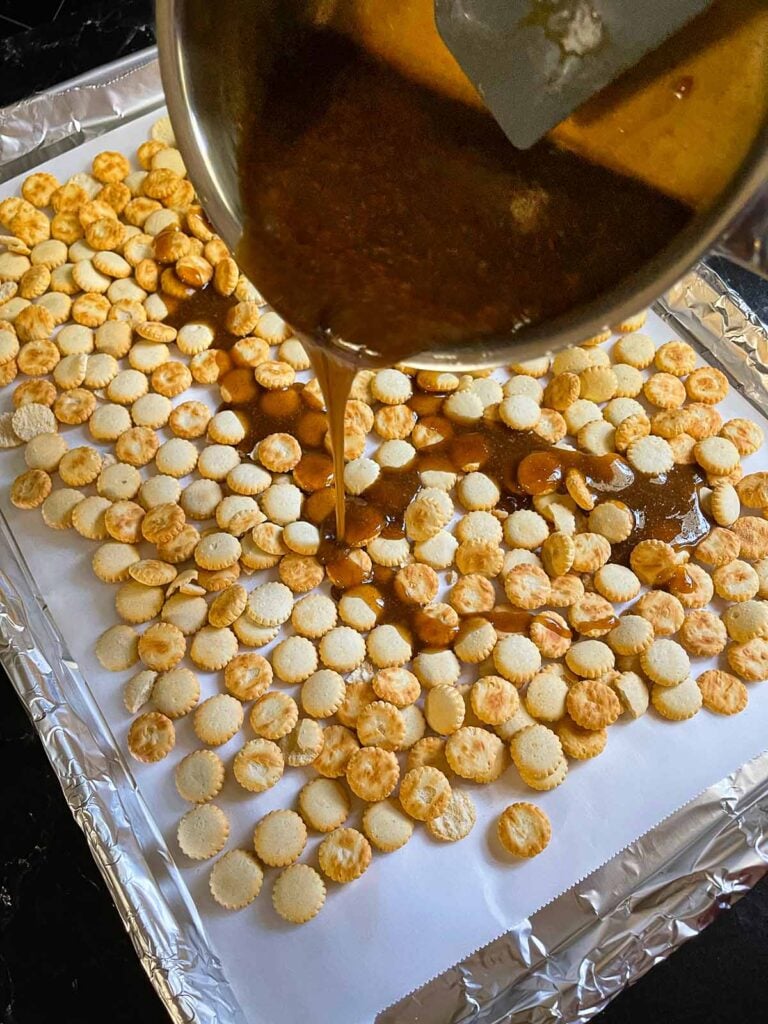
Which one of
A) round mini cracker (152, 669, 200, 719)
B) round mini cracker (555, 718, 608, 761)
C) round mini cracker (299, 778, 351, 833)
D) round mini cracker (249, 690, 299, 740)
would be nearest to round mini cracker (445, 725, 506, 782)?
round mini cracker (555, 718, 608, 761)

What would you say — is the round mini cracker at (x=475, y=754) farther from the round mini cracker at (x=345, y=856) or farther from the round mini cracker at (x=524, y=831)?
the round mini cracker at (x=345, y=856)

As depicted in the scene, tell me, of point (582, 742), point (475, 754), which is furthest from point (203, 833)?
point (582, 742)

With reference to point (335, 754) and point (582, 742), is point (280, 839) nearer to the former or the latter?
point (335, 754)

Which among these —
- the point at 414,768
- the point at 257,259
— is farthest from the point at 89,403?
the point at 414,768

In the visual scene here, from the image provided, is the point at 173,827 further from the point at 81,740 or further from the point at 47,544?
the point at 47,544

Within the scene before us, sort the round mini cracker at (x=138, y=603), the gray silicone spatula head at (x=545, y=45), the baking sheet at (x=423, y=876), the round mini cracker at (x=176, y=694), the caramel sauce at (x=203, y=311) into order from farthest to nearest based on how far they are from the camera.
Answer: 1. the caramel sauce at (x=203, y=311)
2. the round mini cracker at (x=138, y=603)
3. the round mini cracker at (x=176, y=694)
4. the baking sheet at (x=423, y=876)
5. the gray silicone spatula head at (x=545, y=45)

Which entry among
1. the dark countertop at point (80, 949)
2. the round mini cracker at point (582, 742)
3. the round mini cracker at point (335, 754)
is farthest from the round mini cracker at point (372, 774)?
the dark countertop at point (80, 949)

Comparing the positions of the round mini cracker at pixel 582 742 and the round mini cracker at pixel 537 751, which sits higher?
the round mini cracker at pixel 582 742

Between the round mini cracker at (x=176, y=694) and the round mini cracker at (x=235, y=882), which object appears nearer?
the round mini cracker at (x=235, y=882)
